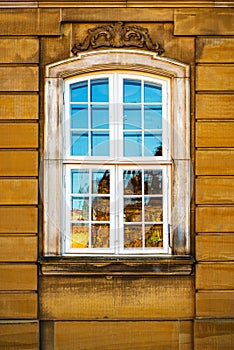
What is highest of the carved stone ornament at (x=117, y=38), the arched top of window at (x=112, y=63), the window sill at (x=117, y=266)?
the carved stone ornament at (x=117, y=38)

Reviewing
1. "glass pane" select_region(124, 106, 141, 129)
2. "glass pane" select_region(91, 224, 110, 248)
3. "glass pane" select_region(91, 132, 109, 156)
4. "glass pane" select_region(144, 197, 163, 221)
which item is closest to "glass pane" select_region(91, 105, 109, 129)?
"glass pane" select_region(91, 132, 109, 156)

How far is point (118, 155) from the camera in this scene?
6859 mm

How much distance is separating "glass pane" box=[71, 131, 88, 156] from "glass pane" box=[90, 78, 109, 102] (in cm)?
49

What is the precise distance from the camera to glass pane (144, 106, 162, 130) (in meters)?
6.89

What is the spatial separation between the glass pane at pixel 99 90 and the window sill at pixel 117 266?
2036 mm

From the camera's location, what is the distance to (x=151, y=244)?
6.84 m

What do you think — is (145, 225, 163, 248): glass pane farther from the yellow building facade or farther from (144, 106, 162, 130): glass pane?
(144, 106, 162, 130): glass pane

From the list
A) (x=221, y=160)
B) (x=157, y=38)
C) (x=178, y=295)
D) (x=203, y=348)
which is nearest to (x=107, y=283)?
(x=178, y=295)

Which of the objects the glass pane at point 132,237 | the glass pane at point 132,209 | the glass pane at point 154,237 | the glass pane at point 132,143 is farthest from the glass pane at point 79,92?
the glass pane at point 154,237

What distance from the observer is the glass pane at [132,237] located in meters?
6.83

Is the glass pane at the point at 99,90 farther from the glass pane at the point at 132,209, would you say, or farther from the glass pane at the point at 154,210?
the glass pane at the point at 154,210

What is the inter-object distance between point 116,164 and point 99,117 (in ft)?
2.10

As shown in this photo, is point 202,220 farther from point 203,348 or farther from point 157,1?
point 157,1

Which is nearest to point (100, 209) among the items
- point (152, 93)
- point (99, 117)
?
point (99, 117)
